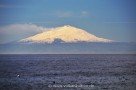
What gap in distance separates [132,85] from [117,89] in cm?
196

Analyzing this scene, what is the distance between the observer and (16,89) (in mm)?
24609

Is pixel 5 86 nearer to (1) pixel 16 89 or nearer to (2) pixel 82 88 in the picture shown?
(1) pixel 16 89

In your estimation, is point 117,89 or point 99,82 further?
point 99,82

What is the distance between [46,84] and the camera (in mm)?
27578

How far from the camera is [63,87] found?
83.0 ft

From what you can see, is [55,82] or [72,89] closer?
[72,89]

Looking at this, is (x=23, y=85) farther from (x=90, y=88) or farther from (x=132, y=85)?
(x=132, y=85)

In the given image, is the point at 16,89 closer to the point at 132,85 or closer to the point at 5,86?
the point at 5,86

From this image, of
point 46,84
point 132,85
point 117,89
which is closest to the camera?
point 117,89

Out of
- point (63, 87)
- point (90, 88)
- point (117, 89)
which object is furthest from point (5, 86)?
point (117, 89)

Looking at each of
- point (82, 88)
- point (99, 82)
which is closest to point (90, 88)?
point (82, 88)

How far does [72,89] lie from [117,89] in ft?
8.53

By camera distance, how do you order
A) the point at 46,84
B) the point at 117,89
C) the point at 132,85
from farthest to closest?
the point at 46,84 → the point at 132,85 → the point at 117,89

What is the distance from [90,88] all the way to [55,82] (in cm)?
469
